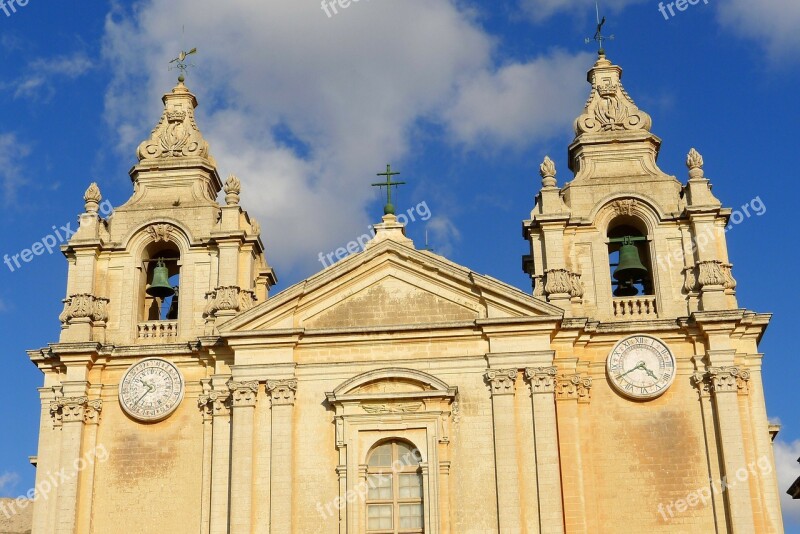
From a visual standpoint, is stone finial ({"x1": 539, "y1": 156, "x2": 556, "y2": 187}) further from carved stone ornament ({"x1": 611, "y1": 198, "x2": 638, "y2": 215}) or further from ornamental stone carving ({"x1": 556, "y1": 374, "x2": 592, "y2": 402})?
ornamental stone carving ({"x1": 556, "y1": 374, "x2": 592, "y2": 402})

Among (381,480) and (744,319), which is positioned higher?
(744,319)

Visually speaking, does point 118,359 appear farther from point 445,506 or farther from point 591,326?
point 591,326

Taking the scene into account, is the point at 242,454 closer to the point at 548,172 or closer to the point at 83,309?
the point at 83,309

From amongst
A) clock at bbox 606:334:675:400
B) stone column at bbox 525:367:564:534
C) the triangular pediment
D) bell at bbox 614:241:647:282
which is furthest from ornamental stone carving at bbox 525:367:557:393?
bell at bbox 614:241:647:282

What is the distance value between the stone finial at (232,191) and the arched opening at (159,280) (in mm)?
1902

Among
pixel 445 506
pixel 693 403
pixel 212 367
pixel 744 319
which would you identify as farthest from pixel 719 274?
pixel 212 367

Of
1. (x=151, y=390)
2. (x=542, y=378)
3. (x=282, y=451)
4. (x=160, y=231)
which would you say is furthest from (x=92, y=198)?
(x=542, y=378)

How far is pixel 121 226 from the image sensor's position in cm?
3073

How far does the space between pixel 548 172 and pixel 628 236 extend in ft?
8.59

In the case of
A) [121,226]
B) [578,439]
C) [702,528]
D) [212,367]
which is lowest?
[702,528]

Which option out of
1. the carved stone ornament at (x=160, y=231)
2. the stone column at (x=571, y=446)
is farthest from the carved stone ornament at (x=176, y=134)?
the stone column at (x=571, y=446)

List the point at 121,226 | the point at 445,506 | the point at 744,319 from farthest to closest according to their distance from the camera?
the point at 121,226 < the point at 744,319 < the point at 445,506

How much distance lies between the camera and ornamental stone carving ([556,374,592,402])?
27359 millimetres

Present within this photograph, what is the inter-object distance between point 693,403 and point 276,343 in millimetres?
9787
